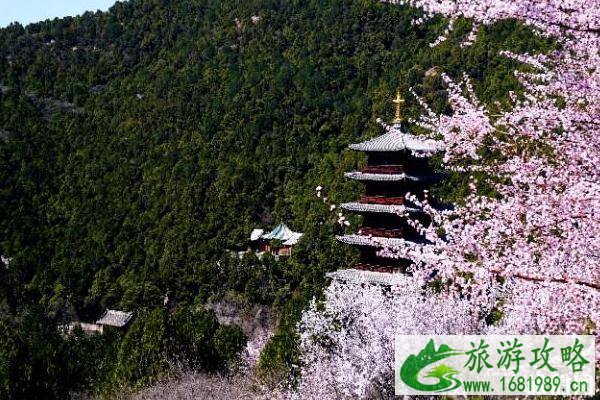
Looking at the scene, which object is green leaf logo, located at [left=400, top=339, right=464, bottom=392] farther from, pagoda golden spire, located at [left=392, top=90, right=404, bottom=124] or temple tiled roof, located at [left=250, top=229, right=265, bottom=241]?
temple tiled roof, located at [left=250, top=229, right=265, bottom=241]

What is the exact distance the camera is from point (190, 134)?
66688 mm

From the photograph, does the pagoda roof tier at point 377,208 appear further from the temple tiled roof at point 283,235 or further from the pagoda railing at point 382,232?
the temple tiled roof at point 283,235

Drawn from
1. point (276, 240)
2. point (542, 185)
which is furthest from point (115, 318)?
point (542, 185)

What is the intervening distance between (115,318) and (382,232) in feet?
87.8

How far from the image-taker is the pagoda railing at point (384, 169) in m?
21.2

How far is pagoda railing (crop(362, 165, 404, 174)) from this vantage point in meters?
21.2

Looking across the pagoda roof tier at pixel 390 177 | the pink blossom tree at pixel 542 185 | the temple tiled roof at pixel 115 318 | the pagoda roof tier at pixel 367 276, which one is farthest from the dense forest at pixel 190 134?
the pink blossom tree at pixel 542 185

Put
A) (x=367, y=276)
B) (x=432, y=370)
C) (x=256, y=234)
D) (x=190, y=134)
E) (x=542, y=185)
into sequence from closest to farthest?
(x=542, y=185)
(x=432, y=370)
(x=367, y=276)
(x=256, y=234)
(x=190, y=134)

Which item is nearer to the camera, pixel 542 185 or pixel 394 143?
pixel 542 185

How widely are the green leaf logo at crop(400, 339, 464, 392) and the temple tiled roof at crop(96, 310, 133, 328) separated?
3442 centimetres

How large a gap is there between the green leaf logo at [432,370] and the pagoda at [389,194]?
11.3 m

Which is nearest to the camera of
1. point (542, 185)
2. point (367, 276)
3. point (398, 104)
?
point (542, 185)

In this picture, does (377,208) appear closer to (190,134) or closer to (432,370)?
(432,370)

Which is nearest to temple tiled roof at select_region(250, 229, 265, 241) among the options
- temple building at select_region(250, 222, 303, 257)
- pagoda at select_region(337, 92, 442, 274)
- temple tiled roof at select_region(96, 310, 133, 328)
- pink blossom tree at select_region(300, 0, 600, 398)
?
temple building at select_region(250, 222, 303, 257)
